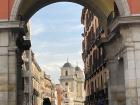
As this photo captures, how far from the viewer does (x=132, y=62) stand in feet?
99.6

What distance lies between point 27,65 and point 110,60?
147ft

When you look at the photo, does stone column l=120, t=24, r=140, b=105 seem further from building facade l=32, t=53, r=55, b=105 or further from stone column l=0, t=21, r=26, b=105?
building facade l=32, t=53, r=55, b=105

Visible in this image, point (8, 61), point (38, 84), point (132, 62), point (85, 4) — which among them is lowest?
point (132, 62)

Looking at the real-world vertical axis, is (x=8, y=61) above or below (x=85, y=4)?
below

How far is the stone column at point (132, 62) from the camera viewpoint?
98.8 ft

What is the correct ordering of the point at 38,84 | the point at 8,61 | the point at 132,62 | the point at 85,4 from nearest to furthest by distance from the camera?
the point at 132,62 < the point at 8,61 < the point at 85,4 < the point at 38,84

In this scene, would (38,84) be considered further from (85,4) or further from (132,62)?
(132,62)

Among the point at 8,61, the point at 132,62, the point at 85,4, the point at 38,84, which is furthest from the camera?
the point at 38,84

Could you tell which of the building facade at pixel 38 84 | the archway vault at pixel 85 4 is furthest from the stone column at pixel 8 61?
the building facade at pixel 38 84

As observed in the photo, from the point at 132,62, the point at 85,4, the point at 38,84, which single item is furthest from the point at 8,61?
the point at 38,84

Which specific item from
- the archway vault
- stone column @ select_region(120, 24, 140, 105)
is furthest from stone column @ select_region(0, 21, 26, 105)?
stone column @ select_region(120, 24, 140, 105)

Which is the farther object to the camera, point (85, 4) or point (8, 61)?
point (85, 4)

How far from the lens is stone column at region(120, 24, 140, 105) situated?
30109 mm

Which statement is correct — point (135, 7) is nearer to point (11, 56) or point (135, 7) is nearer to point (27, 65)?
point (11, 56)
